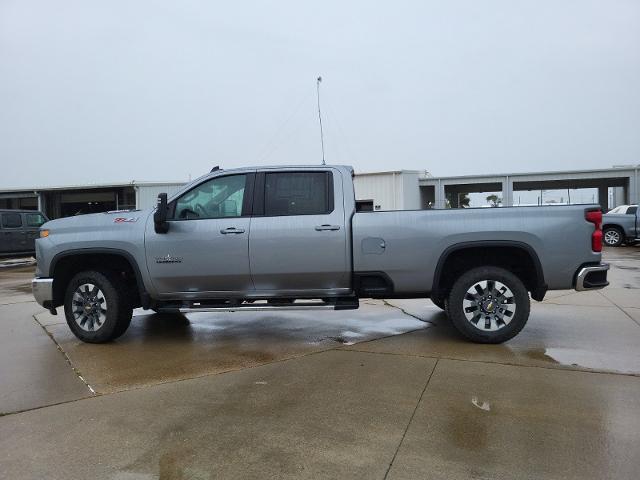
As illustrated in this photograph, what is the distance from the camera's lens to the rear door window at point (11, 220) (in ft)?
56.6

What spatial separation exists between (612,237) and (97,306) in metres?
20.0

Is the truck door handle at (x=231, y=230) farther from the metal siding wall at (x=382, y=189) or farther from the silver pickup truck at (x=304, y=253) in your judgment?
the metal siding wall at (x=382, y=189)

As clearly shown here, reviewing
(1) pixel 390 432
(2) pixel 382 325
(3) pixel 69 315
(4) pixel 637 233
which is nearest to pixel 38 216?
(3) pixel 69 315

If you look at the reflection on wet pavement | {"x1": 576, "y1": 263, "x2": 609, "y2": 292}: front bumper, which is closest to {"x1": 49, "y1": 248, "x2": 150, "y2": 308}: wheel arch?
the reflection on wet pavement

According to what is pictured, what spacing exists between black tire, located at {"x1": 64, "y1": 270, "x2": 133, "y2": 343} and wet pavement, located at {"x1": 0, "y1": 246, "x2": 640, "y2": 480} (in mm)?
229

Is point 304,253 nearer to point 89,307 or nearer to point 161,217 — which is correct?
point 161,217

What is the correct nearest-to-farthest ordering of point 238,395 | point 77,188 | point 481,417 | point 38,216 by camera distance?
point 481,417
point 238,395
point 38,216
point 77,188

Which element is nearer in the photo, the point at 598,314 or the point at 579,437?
the point at 579,437

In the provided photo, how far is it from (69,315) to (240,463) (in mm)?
3708

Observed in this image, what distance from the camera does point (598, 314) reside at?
23.8 ft

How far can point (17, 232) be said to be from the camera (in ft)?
57.4

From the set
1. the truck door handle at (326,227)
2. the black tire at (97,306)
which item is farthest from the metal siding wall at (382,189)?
the black tire at (97,306)

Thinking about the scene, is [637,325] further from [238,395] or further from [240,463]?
[240,463]

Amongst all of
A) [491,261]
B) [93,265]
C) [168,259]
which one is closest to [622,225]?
[491,261]
